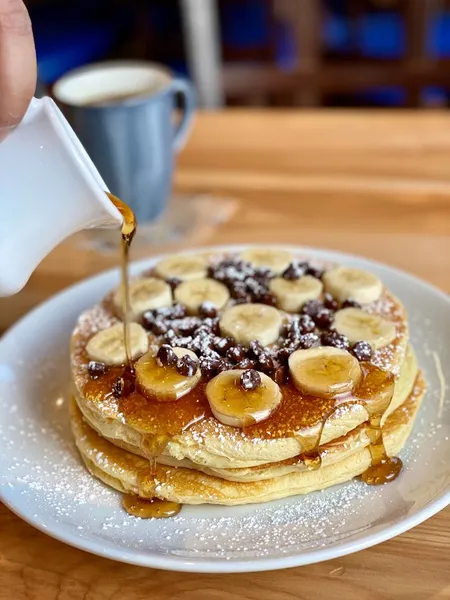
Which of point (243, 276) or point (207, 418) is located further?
point (243, 276)

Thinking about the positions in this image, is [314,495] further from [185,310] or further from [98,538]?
[185,310]

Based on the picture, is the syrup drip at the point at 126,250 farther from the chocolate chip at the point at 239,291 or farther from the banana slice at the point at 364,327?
the banana slice at the point at 364,327

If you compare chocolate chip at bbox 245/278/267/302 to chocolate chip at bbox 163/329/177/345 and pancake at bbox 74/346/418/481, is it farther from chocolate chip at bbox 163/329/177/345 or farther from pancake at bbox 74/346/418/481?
pancake at bbox 74/346/418/481

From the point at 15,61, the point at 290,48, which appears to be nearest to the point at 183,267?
the point at 15,61

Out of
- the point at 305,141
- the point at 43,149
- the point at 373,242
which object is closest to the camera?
the point at 43,149

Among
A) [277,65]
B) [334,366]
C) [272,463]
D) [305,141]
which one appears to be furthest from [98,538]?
[277,65]

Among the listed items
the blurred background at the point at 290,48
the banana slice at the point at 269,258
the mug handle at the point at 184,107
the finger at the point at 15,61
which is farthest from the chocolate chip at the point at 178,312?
the blurred background at the point at 290,48

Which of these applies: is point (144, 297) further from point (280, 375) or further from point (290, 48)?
point (290, 48)
